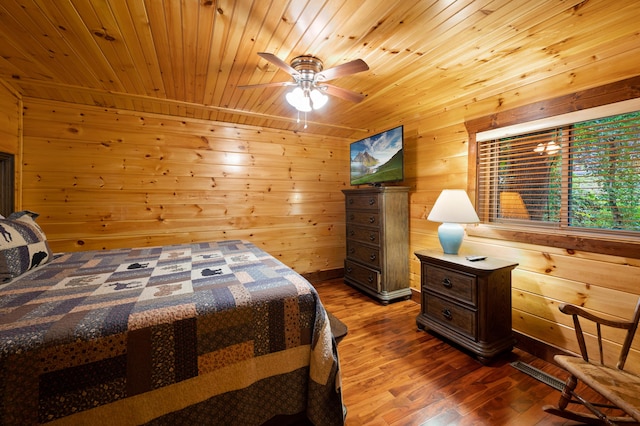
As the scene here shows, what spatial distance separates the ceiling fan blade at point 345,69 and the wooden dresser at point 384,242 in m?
1.48

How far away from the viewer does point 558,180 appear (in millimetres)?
1879

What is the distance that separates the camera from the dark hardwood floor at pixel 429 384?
143cm

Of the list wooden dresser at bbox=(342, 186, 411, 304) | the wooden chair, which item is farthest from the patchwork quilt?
wooden dresser at bbox=(342, 186, 411, 304)

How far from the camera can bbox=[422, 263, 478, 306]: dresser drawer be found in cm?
194

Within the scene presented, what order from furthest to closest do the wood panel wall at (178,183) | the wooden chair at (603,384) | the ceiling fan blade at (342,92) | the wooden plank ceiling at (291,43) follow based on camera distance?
1. the wood panel wall at (178,183)
2. the ceiling fan blade at (342,92)
3. the wooden plank ceiling at (291,43)
4. the wooden chair at (603,384)

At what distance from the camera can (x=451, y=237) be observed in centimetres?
225

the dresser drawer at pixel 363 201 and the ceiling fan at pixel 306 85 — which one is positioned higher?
the ceiling fan at pixel 306 85

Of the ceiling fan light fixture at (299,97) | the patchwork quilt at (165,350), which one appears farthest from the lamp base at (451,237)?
the ceiling fan light fixture at (299,97)

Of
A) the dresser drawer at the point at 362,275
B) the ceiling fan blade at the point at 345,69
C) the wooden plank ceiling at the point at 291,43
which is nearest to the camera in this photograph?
the wooden plank ceiling at the point at 291,43

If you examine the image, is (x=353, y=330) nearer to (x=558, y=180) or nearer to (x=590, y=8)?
(x=558, y=180)

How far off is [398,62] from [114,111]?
296 centimetres

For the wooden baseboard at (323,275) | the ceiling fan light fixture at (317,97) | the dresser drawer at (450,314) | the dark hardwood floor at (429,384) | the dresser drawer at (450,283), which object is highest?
the ceiling fan light fixture at (317,97)

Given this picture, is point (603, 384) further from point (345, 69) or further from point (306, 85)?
point (306, 85)

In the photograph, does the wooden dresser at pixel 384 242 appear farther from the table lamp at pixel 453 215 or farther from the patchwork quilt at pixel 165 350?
the patchwork quilt at pixel 165 350
